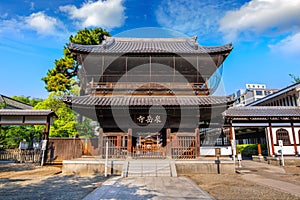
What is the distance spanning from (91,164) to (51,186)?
3.72 m

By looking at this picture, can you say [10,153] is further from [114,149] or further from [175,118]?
[175,118]

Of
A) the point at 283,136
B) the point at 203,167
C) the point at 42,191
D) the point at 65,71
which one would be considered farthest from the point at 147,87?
the point at 65,71

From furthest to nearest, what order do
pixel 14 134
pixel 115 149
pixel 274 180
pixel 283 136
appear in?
pixel 14 134, pixel 283 136, pixel 115 149, pixel 274 180

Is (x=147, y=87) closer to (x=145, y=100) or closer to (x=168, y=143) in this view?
(x=145, y=100)

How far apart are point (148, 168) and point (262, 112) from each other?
14756 millimetres

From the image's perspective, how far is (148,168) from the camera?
12.4 metres

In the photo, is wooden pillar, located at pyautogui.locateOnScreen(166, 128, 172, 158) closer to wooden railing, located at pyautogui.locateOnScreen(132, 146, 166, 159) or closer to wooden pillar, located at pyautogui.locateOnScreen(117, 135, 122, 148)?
wooden railing, located at pyautogui.locateOnScreen(132, 146, 166, 159)

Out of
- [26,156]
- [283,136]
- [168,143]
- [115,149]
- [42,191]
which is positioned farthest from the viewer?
[283,136]

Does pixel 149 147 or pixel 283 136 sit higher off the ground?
pixel 283 136

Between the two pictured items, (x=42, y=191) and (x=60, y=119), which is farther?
(x=60, y=119)

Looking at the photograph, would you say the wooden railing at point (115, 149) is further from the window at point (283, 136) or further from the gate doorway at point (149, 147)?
the window at point (283, 136)

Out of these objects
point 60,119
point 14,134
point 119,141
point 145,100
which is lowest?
point 119,141

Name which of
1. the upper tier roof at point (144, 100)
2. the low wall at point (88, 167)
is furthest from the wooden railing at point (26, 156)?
the upper tier roof at point (144, 100)

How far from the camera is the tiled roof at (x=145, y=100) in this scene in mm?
13773
